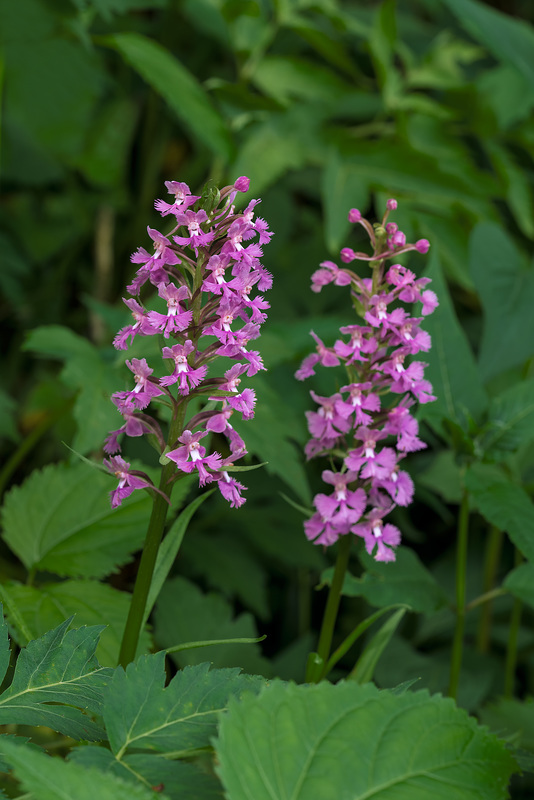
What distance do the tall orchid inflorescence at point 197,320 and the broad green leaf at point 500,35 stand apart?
1540 mm

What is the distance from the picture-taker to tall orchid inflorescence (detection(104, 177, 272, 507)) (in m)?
1.06

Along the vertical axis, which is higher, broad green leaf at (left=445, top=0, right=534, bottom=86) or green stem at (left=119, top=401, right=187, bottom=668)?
broad green leaf at (left=445, top=0, right=534, bottom=86)

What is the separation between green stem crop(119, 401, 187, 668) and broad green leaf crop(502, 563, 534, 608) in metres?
0.81

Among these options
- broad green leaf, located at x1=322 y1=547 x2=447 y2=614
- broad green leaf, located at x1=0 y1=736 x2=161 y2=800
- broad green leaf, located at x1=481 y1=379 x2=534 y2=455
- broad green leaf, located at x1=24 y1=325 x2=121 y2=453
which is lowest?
broad green leaf, located at x1=24 y1=325 x2=121 y2=453

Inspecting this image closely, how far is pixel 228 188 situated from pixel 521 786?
1.66m

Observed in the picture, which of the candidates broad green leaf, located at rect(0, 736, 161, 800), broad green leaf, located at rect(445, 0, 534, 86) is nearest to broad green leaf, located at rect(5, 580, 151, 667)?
broad green leaf, located at rect(0, 736, 161, 800)

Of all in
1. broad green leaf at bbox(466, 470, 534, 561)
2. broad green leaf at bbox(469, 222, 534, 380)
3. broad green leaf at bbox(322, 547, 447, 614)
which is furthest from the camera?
broad green leaf at bbox(469, 222, 534, 380)

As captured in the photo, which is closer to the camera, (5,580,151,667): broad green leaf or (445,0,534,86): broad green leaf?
(5,580,151,667): broad green leaf

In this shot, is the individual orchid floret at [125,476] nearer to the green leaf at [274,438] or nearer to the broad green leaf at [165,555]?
the broad green leaf at [165,555]

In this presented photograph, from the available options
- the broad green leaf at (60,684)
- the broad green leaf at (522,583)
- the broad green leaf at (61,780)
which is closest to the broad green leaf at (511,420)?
the broad green leaf at (522,583)

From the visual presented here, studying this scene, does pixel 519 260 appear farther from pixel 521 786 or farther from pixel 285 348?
pixel 521 786

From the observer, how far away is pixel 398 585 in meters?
1.62

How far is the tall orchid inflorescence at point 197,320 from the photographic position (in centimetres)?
106

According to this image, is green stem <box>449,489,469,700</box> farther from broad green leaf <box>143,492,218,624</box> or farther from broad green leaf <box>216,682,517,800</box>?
broad green leaf <box>143,492,218,624</box>
